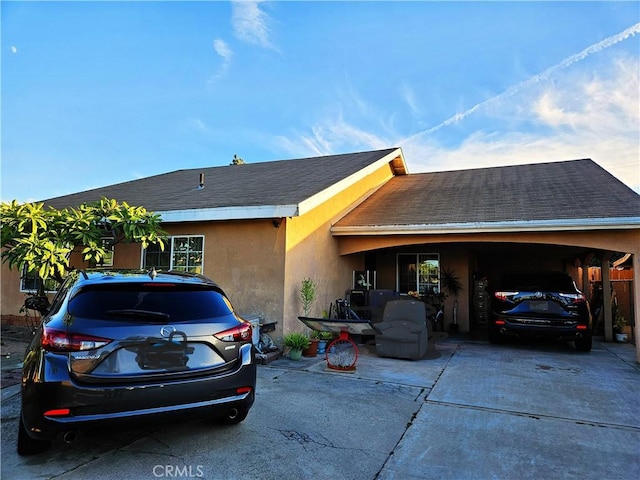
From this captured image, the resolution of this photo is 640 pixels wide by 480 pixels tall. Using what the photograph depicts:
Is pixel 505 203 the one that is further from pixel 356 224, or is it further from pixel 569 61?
pixel 569 61

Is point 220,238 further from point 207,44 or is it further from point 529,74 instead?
point 529,74

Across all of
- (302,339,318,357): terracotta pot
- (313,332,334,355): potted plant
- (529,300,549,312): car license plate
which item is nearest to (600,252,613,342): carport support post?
(529,300,549,312): car license plate

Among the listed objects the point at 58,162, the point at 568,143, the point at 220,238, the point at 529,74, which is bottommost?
the point at 220,238

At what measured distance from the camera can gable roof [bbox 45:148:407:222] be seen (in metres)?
7.47

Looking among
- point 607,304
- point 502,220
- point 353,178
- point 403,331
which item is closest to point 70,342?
point 403,331

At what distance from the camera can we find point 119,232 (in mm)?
7992

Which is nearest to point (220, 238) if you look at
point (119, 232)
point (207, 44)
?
point (119, 232)

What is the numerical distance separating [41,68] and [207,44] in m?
4.19

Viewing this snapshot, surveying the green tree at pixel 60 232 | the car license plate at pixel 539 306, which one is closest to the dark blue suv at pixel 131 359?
the green tree at pixel 60 232

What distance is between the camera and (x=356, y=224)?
945 cm

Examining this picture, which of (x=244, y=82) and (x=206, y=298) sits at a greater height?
(x=244, y=82)

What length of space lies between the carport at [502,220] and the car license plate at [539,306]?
1.28 meters

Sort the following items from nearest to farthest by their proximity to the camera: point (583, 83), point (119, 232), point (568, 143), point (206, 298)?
point (206, 298), point (119, 232), point (583, 83), point (568, 143)

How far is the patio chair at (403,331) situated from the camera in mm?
7152
